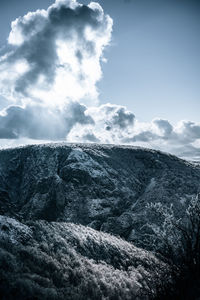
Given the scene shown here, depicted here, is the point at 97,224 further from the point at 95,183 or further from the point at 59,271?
the point at 59,271

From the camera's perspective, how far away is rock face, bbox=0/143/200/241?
30297mm

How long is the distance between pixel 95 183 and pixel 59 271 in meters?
26.4

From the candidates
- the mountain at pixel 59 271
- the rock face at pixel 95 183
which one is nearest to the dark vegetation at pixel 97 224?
the mountain at pixel 59 271

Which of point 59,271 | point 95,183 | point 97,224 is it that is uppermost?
point 95,183

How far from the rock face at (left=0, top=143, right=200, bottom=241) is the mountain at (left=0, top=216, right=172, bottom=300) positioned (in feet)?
42.7

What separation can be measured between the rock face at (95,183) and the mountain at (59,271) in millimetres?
13010

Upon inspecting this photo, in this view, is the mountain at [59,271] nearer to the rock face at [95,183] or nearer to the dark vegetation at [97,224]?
the dark vegetation at [97,224]

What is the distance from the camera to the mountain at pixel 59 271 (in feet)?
24.3

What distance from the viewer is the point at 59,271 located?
958 centimetres

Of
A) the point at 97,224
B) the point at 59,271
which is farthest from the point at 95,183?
the point at 59,271

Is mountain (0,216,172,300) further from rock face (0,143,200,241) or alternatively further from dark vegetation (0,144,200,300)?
rock face (0,143,200,241)

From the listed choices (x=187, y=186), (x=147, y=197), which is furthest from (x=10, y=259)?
(x=187, y=186)

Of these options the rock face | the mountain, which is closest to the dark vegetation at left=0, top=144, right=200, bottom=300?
the mountain

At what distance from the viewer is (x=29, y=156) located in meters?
43.8
